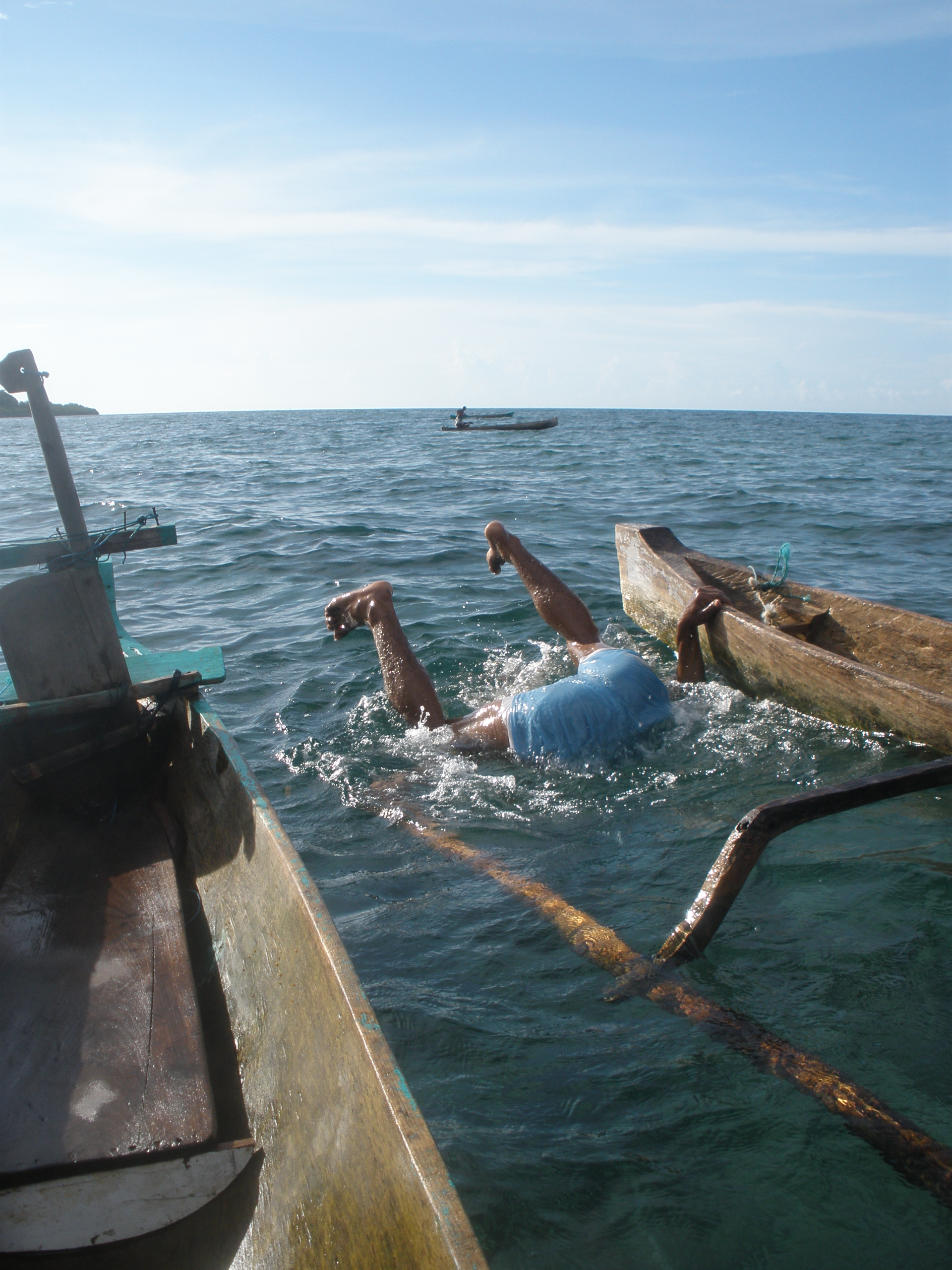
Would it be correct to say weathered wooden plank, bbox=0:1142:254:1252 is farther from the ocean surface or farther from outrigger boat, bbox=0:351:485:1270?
the ocean surface

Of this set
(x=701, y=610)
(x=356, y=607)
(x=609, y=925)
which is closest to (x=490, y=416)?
(x=701, y=610)

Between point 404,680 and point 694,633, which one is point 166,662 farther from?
point 694,633

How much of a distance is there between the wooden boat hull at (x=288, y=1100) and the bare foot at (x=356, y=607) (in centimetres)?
193

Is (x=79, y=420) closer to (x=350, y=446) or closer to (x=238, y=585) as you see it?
(x=350, y=446)

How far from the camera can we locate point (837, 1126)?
239cm

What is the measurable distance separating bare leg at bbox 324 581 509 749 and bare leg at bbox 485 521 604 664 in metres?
1.08

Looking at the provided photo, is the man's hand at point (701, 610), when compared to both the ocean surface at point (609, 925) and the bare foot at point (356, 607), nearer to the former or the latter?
the ocean surface at point (609, 925)

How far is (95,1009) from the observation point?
2.69m

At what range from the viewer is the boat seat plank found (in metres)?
2.26

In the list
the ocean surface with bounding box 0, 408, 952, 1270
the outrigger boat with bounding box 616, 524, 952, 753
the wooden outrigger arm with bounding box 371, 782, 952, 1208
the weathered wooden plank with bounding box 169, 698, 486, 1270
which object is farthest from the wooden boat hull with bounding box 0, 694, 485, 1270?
the outrigger boat with bounding box 616, 524, 952, 753

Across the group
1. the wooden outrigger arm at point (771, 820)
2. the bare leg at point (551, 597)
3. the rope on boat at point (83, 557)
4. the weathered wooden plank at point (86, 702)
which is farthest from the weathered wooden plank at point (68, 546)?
the wooden outrigger arm at point (771, 820)

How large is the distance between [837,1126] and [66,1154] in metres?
2.18

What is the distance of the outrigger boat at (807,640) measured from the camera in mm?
4301

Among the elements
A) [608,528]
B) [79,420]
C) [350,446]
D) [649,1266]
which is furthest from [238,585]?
[79,420]
